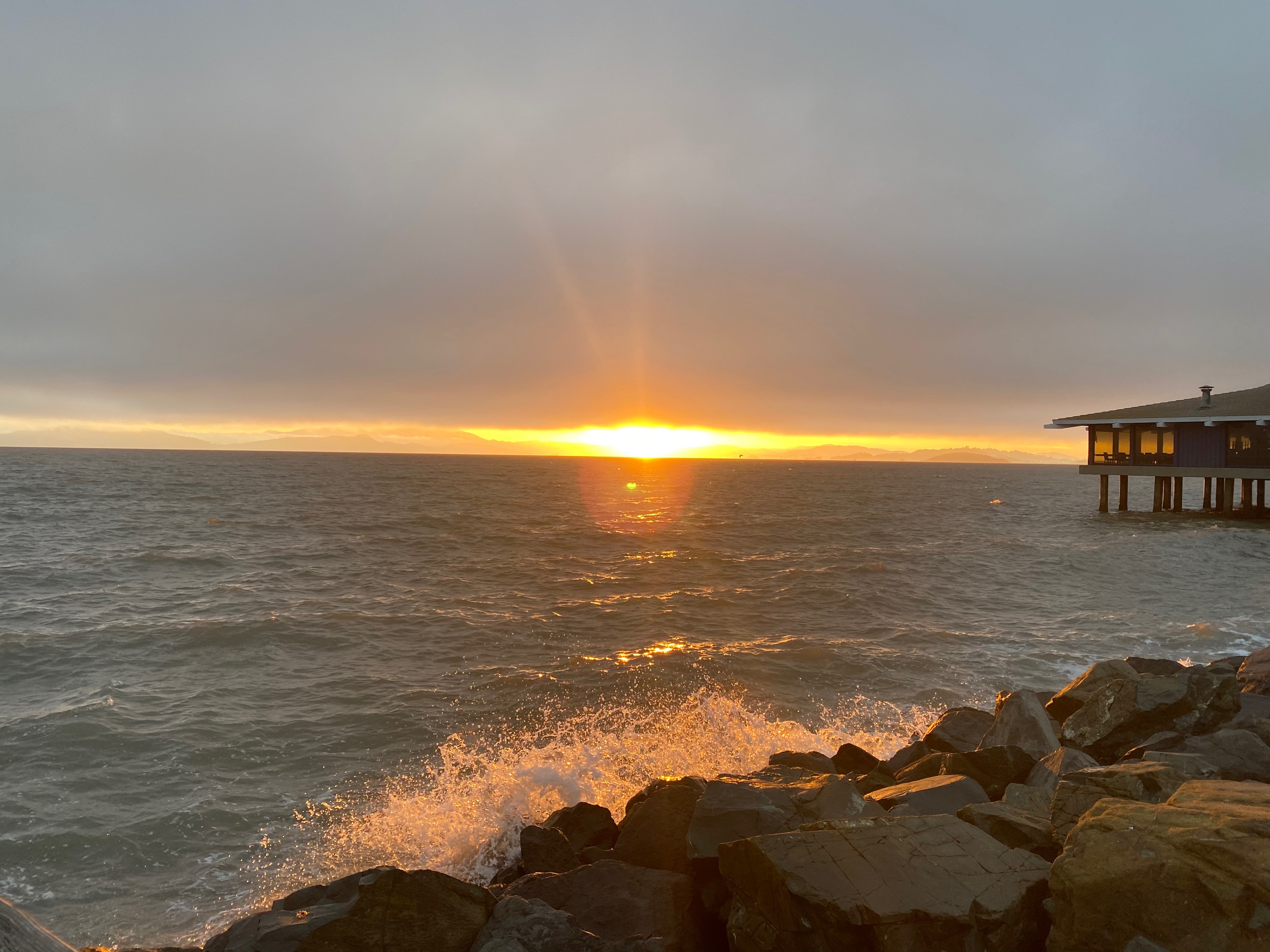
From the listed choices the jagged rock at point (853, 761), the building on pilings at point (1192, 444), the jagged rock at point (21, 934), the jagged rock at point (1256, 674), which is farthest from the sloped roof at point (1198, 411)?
the jagged rock at point (21, 934)

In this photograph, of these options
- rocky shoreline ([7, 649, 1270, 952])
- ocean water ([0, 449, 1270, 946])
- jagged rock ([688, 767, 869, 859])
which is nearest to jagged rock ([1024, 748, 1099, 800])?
rocky shoreline ([7, 649, 1270, 952])

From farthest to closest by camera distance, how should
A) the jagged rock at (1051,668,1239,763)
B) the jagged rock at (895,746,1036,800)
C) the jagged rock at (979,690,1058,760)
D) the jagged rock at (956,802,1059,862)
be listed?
the jagged rock at (1051,668,1239,763) → the jagged rock at (979,690,1058,760) → the jagged rock at (895,746,1036,800) → the jagged rock at (956,802,1059,862)

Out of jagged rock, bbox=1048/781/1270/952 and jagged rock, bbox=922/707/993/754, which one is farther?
jagged rock, bbox=922/707/993/754

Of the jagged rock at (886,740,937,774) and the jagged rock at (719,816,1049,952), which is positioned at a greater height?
the jagged rock at (719,816,1049,952)

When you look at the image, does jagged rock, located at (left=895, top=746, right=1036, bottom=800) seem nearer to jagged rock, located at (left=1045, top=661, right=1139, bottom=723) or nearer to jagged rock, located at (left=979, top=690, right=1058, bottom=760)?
jagged rock, located at (left=979, top=690, right=1058, bottom=760)

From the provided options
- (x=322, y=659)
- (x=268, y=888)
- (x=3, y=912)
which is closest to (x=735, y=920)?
(x=3, y=912)

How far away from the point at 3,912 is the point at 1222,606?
30708 millimetres

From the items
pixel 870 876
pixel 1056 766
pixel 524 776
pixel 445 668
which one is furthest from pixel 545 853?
pixel 445 668

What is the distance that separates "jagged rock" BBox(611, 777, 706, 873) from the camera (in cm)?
726

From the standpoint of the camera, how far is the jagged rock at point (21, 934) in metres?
3.15

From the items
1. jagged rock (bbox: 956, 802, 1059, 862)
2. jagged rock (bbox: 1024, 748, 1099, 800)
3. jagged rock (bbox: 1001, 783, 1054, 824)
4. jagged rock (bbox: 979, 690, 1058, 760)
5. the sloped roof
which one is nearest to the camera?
jagged rock (bbox: 956, 802, 1059, 862)

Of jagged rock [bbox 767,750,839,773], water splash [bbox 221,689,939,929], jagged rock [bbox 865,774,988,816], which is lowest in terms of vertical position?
water splash [bbox 221,689,939,929]

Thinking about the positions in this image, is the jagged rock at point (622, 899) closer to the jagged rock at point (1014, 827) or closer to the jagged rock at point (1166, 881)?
the jagged rock at point (1014, 827)

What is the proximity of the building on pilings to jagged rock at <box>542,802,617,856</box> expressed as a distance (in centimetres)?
5292
